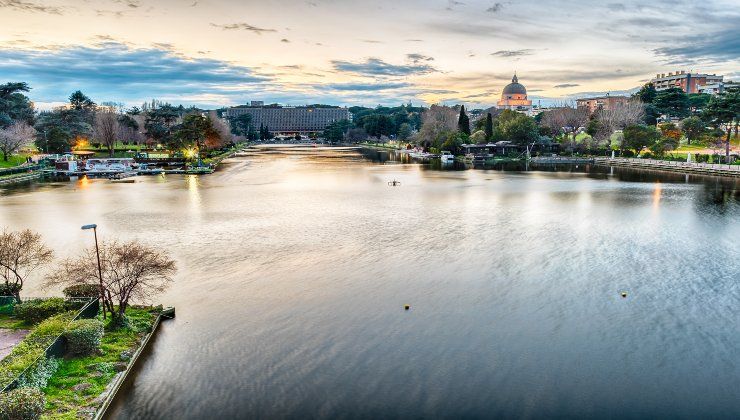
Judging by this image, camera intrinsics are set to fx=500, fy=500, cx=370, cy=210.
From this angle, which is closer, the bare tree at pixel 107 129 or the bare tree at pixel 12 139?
the bare tree at pixel 12 139

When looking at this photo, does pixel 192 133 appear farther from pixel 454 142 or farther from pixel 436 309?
pixel 436 309

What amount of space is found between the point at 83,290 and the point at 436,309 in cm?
1425

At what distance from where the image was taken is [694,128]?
101 metres

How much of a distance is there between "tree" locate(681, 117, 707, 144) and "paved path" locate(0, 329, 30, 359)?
114m

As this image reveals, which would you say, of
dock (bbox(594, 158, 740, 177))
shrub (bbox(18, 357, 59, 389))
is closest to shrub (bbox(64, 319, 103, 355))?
shrub (bbox(18, 357, 59, 389))

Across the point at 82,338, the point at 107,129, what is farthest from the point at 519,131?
the point at 82,338

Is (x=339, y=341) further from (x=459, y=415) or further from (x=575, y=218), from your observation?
(x=575, y=218)

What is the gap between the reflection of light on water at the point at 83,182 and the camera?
64000mm

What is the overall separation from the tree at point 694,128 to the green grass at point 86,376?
111m

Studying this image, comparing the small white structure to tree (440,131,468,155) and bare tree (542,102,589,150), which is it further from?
bare tree (542,102,589,150)

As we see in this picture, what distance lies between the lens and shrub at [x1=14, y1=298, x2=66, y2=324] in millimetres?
18500

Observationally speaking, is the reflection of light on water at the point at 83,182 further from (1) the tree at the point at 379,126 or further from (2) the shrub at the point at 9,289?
(1) the tree at the point at 379,126

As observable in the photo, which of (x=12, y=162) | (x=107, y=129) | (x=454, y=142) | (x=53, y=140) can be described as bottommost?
(x=12, y=162)

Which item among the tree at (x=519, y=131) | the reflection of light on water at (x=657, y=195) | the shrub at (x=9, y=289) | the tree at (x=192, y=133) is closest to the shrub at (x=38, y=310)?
the shrub at (x=9, y=289)
